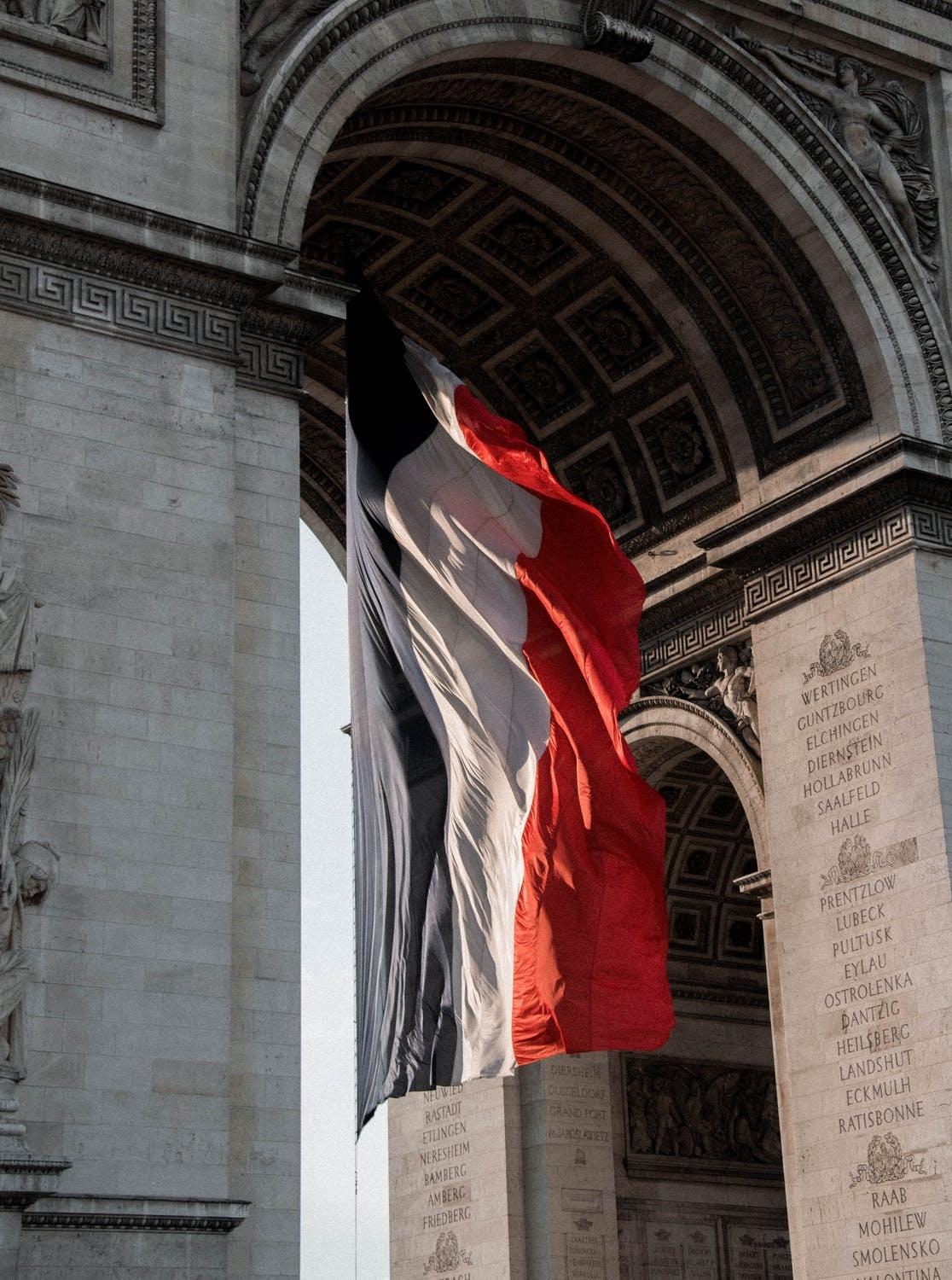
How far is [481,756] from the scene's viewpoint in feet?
60.2

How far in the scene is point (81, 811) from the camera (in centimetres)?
1705

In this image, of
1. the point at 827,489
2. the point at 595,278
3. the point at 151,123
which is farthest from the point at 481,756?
the point at 595,278

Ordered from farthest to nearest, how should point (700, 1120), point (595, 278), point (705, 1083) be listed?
point (705, 1083)
point (700, 1120)
point (595, 278)

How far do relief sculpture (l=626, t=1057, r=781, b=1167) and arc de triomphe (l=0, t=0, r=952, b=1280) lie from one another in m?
0.06

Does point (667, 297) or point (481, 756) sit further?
point (667, 297)

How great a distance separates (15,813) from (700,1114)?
15.1 m

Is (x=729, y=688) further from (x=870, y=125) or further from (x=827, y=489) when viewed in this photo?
(x=870, y=125)

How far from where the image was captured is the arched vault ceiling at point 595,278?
982 inches

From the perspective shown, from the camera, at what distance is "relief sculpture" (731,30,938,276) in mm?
25219

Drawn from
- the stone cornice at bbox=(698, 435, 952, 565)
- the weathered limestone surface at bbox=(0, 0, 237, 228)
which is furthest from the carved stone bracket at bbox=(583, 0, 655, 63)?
the stone cornice at bbox=(698, 435, 952, 565)

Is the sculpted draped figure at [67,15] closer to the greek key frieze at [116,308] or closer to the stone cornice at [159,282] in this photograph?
the stone cornice at [159,282]

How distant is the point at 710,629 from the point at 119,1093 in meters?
12.2

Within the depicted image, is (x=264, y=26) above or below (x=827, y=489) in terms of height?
above

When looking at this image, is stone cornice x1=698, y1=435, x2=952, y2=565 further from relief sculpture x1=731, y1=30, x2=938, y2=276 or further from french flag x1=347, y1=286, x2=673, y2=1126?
french flag x1=347, y1=286, x2=673, y2=1126
